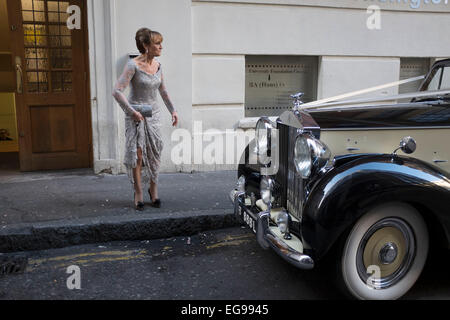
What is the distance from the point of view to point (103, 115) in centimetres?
618


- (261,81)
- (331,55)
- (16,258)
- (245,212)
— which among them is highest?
(331,55)

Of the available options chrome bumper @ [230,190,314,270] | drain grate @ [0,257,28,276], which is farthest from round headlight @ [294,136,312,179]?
drain grate @ [0,257,28,276]

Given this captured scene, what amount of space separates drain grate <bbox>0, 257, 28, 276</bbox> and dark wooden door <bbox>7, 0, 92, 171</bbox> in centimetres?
281

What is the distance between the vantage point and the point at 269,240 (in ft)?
9.91

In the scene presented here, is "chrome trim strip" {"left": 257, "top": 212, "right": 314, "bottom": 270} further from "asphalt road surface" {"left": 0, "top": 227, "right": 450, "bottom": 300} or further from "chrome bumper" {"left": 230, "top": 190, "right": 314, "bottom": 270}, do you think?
"asphalt road surface" {"left": 0, "top": 227, "right": 450, "bottom": 300}

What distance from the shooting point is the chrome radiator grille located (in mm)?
3225

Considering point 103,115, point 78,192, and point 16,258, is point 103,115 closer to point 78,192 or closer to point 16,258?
point 78,192

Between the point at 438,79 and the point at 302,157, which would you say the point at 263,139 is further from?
the point at 438,79

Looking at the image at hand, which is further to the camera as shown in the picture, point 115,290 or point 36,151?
point 36,151

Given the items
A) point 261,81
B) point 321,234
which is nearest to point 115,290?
point 321,234

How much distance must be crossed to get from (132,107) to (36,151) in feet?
8.72

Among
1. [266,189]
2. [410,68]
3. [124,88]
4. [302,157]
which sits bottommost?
[266,189]

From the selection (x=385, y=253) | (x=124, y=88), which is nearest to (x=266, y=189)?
(x=385, y=253)

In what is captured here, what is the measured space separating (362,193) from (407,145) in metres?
0.59
